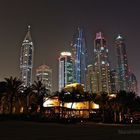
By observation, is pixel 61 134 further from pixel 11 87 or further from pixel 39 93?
pixel 39 93

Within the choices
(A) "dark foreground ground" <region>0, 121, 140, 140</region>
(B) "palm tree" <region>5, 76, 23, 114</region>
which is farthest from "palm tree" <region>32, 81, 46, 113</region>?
(A) "dark foreground ground" <region>0, 121, 140, 140</region>

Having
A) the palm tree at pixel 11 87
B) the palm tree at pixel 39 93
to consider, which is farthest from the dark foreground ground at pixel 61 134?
the palm tree at pixel 39 93

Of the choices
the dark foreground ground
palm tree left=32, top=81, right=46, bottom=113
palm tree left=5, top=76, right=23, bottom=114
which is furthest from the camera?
palm tree left=32, top=81, right=46, bottom=113

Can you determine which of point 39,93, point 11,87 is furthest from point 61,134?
point 39,93

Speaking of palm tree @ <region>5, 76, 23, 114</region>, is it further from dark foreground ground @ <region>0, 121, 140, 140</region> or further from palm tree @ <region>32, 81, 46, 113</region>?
dark foreground ground @ <region>0, 121, 140, 140</region>

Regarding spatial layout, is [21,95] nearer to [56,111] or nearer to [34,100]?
[34,100]

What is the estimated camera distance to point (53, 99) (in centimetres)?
9250

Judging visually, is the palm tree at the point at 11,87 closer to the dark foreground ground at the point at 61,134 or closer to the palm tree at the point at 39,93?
the palm tree at the point at 39,93

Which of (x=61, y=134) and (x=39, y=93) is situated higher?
(x=39, y=93)

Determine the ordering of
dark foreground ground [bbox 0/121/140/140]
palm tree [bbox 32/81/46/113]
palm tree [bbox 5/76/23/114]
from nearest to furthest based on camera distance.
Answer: dark foreground ground [bbox 0/121/140/140] → palm tree [bbox 5/76/23/114] → palm tree [bbox 32/81/46/113]

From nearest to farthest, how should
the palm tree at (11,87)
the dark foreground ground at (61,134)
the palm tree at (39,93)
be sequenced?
the dark foreground ground at (61,134)
the palm tree at (11,87)
the palm tree at (39,93)

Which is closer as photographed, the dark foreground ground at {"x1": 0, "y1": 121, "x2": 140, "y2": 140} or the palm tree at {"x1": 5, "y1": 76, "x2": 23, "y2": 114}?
the dark foreground ground at {"x1": 0, "y1": 121, "x2": 140, "y2": 140}

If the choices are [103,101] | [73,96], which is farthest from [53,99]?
[103,101]

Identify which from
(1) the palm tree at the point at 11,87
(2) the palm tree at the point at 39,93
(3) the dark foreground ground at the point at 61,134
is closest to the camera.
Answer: (3) the dark foreground ground at the point at 61,134
